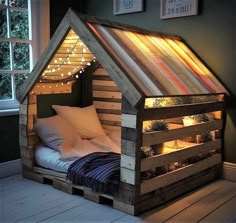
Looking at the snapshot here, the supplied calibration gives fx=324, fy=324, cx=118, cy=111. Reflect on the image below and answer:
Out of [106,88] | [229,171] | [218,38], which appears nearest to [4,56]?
[106,88]

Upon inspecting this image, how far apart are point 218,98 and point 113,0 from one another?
1.77 meters

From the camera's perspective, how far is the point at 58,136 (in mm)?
3121

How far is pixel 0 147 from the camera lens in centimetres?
329

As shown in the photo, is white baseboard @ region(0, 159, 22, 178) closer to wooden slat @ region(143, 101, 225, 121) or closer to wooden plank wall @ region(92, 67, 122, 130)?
wooden plank wall @ region(92, 67, 122, 130)

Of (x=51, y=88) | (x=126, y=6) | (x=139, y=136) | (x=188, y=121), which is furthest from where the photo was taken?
(x=126, y=6)

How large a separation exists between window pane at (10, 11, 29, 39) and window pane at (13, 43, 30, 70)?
10 cm

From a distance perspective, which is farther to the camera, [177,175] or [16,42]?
[16,42]

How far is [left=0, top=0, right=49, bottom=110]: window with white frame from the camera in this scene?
3.40 m

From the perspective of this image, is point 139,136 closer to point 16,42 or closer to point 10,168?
point 10,168

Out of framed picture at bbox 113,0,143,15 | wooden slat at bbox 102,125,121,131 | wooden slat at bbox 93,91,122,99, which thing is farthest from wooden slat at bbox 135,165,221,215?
framed picture at bbox 113,0,143,15

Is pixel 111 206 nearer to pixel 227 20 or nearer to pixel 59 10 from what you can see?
→ pixel 227 20

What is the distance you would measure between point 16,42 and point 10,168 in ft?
4.41

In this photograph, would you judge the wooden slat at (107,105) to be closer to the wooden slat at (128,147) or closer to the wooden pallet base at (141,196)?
the wooden pallet base at (141,196)

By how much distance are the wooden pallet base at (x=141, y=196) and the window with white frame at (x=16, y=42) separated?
3.05ft
